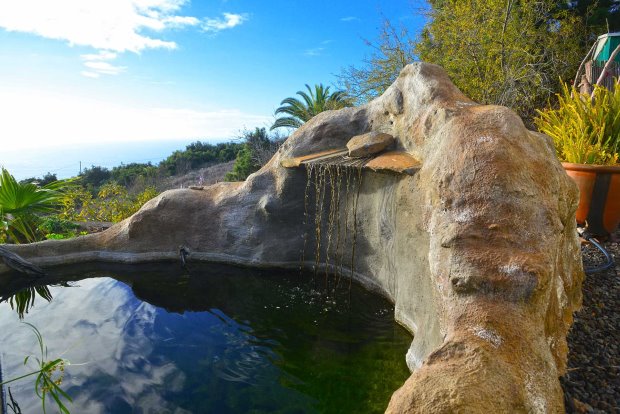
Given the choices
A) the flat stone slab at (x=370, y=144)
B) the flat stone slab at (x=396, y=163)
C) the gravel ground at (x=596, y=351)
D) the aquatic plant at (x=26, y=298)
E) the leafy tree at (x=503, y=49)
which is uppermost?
the leafy tree at (x=503, y=49)

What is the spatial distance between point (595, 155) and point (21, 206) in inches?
347

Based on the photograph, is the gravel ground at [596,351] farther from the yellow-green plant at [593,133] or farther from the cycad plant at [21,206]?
the cycad plant at [21,206]

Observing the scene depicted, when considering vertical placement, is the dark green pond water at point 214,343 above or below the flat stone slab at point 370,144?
below

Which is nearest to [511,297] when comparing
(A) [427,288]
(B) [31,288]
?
(A) [427,288]

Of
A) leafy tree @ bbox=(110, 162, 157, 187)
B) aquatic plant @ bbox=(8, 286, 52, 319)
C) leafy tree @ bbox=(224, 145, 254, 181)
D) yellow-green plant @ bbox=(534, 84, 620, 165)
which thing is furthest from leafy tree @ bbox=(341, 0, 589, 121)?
leafy tree @ bbox=(110, 162, 157, 187)

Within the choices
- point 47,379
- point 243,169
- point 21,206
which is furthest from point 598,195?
point 243,169

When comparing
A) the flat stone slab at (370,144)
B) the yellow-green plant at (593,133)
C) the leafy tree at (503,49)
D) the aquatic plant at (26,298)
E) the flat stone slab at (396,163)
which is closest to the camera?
the flat stone slab at (396,163)

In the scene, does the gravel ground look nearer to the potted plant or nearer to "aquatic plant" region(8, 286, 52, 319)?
the potted plant

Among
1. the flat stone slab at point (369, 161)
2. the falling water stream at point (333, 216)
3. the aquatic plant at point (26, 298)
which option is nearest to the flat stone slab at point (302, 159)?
the flat stone slab at point (369, 161)

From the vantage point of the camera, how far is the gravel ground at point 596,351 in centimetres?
268

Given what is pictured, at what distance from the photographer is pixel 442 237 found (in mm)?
2770

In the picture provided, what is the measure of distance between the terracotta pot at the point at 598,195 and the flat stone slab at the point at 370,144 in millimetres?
2153

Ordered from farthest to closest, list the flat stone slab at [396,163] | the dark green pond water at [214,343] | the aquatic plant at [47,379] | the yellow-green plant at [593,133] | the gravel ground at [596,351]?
the yellow-green plant at [593,133]
the flat stone slab at [396,163]
the dark green pond water at [214,343]
the gravel ground at [596,351]
the aquatic plant at [47,379]

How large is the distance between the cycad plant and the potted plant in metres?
8.13
